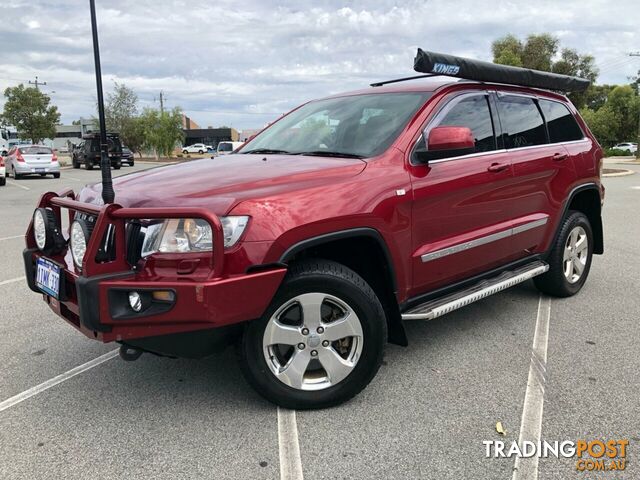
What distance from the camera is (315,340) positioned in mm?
2830

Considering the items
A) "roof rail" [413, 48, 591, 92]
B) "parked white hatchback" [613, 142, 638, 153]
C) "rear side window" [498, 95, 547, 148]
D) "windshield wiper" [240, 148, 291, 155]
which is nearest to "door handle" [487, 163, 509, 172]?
"rear side window" [498, 95, 547, 148]

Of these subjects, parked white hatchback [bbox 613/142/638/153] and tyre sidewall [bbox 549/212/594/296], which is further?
parked white hatchback [bbox 613/142/638/153]

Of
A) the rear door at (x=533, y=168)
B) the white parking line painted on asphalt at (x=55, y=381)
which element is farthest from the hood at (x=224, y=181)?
the rear door at (x=533, y=168)

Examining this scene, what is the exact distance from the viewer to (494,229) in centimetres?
384

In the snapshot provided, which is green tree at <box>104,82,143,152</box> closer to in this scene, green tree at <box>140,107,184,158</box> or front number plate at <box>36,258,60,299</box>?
green tree at <box>140,107,184,158</box>

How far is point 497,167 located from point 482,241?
53 cm

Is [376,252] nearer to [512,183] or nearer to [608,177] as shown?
[512,183]

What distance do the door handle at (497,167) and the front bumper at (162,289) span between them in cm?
189

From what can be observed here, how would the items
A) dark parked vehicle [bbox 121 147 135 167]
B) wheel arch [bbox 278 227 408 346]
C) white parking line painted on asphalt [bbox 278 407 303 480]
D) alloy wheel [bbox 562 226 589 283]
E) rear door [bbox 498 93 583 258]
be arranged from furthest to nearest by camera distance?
dark parked vehicle [bbox 121 147 135 167], alloy wheel [bbox 562 226 589 283], rear door [bbox 498 93 583 258], wheel arch [bbox 278 227 408 346], white parking line painted on asphalt [bbox 278 407 303 480]

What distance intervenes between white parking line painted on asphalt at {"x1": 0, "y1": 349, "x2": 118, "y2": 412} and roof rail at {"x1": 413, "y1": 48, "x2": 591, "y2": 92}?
2.76 m

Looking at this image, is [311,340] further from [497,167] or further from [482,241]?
[497,167]

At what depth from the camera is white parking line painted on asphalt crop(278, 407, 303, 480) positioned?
241cm

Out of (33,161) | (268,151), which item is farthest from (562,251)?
(33,161)

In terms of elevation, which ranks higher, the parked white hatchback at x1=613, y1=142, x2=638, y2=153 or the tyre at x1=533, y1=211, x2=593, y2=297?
the parked white hatchback at x1=613, y1=142, x2=638, y2=153
